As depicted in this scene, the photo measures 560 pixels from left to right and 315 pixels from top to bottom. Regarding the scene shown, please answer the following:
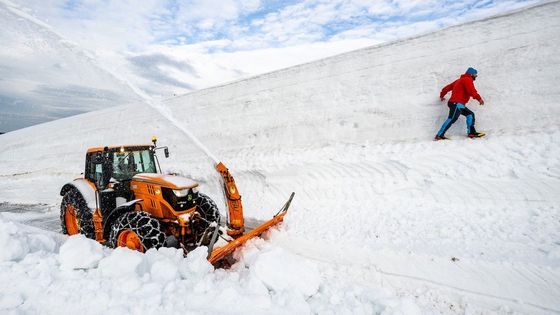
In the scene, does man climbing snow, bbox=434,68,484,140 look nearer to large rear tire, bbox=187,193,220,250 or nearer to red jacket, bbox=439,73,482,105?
red jacket, bbox=439,73,482,105

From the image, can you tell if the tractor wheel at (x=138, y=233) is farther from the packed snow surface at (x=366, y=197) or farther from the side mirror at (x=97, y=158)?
the side mirror at (x=97, y=158)

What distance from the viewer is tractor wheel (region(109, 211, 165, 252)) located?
3887 mm

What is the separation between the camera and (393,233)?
4.78 metres

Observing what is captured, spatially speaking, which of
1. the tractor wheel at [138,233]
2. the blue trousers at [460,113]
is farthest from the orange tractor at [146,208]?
the blue trousers at [460,113]

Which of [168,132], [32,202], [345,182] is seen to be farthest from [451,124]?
[32,202]

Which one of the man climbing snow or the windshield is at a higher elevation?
the man climbing snow

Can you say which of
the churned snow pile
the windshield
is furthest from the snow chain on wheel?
the windshield

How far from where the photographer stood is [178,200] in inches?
171

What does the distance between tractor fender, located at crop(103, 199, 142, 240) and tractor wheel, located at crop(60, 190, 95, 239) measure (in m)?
0.63

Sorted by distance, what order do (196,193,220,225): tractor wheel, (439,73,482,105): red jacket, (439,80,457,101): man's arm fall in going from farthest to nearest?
(439,80,457,101): man's arm, (439,73,482,105): red jacket, (196,193,220,225): tractor wheel

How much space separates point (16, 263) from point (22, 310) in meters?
0.91

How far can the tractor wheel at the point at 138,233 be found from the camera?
12.8 ft

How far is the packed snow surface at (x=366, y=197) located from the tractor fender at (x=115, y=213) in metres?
0.71

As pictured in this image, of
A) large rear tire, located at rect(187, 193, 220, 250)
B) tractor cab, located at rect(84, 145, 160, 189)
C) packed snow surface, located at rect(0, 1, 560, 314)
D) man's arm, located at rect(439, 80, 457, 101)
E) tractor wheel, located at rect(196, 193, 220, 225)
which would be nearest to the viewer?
packed snow surface, located at rect(0, 1, 560, 314)
